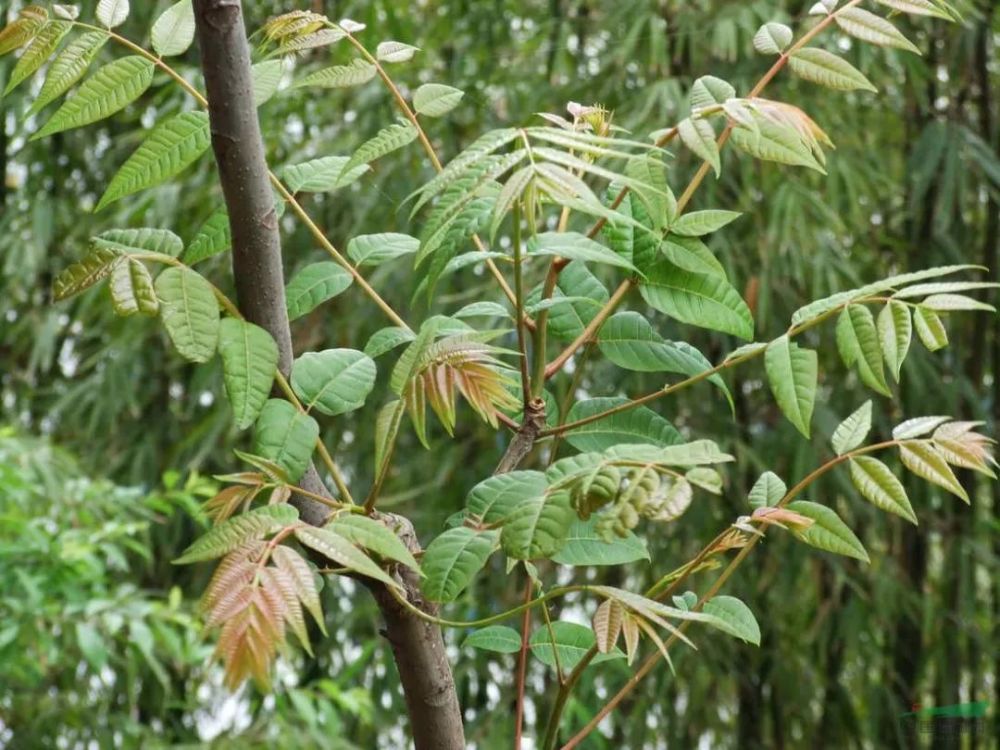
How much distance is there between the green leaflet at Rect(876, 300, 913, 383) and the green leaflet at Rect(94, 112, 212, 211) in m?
0.24

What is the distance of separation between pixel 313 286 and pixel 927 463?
23 centimetres

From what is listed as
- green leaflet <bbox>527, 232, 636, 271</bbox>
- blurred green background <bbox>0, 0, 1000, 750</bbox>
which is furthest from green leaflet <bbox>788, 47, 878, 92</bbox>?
blurred green background <bbox>0, 0, 1000, 750</bbox>

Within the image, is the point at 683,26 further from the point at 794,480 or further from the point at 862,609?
the point at 862,609

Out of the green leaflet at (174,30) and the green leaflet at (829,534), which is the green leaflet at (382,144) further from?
the green leaflet at (829,534)

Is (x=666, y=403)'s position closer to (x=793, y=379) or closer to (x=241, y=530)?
(x=793, y=379)

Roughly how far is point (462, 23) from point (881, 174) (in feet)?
2.16

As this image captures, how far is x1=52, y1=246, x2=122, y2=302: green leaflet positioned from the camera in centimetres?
39

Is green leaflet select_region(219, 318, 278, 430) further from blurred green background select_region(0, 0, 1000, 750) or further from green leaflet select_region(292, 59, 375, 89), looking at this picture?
blurred green background select_region(0, 0, 1000, 750)

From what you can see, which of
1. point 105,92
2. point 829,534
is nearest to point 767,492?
point 829,534

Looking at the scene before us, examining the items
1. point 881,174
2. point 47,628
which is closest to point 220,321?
point 47,628

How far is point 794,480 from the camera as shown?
1636 millimetres

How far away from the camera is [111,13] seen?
0.49 metres

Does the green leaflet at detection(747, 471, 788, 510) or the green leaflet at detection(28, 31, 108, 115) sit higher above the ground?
the green leaflet at detection(28, 31, 108, 115)

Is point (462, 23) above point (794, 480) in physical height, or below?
above
